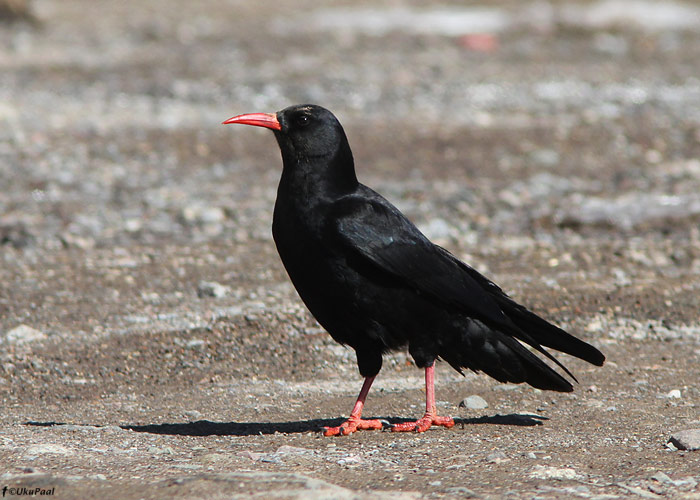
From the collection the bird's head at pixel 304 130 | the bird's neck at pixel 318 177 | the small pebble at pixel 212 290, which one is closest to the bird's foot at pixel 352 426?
the bird's neck at pixel 318 177

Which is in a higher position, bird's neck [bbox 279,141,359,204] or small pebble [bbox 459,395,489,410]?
bird's neck [bbox 279,141,359,204]

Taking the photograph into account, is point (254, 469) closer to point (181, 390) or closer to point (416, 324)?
point (416, 324)

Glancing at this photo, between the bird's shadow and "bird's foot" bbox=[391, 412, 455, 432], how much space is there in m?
0.08

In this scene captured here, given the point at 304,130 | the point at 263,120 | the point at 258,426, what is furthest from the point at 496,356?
the point at 263,120

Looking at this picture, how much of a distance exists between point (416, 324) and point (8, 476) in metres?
1.93

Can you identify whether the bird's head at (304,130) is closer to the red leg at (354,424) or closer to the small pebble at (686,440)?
the red leg at (354,424)

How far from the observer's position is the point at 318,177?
5.07 metres

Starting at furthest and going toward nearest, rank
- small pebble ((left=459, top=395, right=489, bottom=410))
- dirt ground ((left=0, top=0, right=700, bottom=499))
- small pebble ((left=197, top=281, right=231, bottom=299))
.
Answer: small pebble ((left=197, top=281, right=231, bottom=299)), small pebble ((left=459, top=395, right=489, bottom=410)), dirt ground ((left=0, top=0, right=700, bottom=499))

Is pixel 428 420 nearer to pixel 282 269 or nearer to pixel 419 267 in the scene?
→ pixel 419 267

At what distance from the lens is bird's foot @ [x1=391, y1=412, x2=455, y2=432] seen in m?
4.97

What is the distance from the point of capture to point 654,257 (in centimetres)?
810

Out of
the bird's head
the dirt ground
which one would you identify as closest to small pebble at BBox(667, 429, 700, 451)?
the dirt ground

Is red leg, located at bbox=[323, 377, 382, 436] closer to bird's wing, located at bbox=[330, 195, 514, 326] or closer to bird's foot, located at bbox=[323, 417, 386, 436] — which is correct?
bird's foot, located at bbox=[323, 417, 386, 436]

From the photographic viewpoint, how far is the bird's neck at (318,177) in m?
5.01
